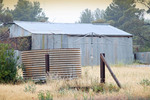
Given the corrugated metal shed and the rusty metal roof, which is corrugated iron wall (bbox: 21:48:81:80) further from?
the rusty metal roof

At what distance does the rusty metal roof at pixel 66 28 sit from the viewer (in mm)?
31344

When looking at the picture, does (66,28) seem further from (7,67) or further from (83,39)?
(7,67)

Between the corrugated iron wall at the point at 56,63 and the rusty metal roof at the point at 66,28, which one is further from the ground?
the rusty metal roof at the point at 66,28

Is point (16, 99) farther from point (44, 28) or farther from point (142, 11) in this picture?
point (142, 11)

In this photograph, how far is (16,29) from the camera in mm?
32750

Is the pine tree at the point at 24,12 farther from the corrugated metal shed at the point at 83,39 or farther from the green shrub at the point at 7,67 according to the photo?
the green shrub at the point at 7,67

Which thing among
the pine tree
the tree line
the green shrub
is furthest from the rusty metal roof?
the pine tree

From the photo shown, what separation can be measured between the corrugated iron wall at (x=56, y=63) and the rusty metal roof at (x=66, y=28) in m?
14.0

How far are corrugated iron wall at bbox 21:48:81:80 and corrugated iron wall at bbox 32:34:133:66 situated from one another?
13848 mm

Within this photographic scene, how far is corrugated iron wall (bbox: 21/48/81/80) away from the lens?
15633 mm

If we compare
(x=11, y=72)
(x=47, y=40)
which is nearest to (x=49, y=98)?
(x=11, y=72)

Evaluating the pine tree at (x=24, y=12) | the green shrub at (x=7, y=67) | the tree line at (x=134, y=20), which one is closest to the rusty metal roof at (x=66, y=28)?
the tree line at (x=134, y=20)

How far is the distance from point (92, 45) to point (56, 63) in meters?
17.2

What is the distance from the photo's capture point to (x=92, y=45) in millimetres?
32625
